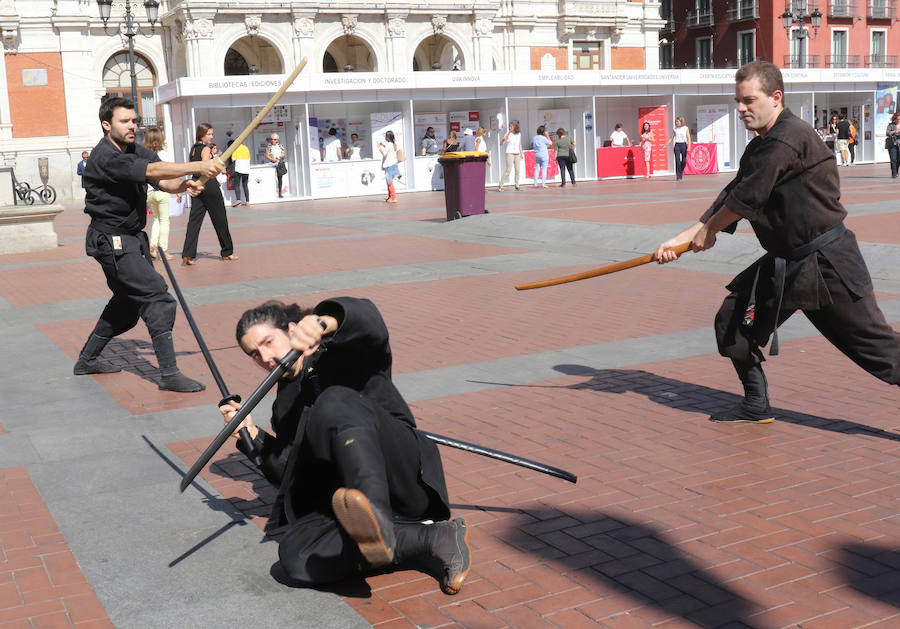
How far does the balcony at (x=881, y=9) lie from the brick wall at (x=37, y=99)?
42.6 meters

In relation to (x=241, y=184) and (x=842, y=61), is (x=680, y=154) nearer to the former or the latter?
(x=241, y=184)

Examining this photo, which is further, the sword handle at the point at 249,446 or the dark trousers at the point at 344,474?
the sword handle at the point at 249,446

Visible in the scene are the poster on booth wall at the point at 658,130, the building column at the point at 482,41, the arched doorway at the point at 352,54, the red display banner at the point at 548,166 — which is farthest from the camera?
the arched doorway at the point at 352,54

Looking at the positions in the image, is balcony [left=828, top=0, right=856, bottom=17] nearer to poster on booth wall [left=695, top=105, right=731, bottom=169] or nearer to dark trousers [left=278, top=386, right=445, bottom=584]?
poster on booth wall [left=695, top=105, right=731, bottom=169]

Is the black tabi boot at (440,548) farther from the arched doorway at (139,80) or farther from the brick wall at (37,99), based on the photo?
the arched doorway at (139,80)

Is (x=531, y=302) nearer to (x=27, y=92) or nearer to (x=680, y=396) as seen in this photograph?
(x=680, y=396)

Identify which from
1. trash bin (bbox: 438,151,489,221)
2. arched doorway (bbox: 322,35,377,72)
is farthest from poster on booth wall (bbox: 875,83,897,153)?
trash bin (bbox: 438,151,489,221)

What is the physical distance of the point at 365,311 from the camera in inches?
123

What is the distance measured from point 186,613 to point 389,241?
467 inches

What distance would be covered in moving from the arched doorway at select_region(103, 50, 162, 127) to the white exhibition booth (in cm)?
1251

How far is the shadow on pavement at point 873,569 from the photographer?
313cm

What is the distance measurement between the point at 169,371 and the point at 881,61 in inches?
2302

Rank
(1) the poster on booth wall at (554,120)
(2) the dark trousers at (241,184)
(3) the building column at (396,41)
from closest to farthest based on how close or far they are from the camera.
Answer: (2) the dark trousers at (241,184) → (1) the poster on booth wall at (554,120) → (3) the building column at (396,41)

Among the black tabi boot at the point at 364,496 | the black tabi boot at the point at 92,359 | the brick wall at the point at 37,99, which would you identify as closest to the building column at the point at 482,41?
the brick wall at the point at 37,99
